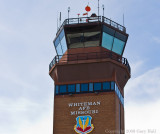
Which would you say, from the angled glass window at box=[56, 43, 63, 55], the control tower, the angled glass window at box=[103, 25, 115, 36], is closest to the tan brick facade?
the control tower

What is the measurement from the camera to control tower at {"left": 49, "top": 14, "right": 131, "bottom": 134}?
59219 millimetres

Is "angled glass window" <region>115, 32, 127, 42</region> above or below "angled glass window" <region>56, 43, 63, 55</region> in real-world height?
above

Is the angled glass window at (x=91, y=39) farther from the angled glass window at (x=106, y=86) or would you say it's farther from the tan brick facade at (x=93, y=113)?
the tan brick facade at (x=93, y=113)

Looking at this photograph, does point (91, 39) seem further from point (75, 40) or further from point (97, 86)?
point (97, 86)

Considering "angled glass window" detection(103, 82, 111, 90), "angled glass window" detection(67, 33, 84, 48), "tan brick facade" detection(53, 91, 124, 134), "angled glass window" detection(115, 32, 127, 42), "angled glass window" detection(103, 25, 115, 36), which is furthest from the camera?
"angled glass window" detection(115, 32, 127, 42)

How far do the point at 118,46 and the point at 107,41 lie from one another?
2.25 metres

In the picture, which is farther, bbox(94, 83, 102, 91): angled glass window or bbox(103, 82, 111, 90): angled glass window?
bbox(94, 83, 102, 91): angled glass window

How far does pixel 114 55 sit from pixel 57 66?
27.3 feet

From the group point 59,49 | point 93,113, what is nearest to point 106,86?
point 93,113

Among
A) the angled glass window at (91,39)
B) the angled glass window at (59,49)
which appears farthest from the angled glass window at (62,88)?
the angled glass window at (91,39)

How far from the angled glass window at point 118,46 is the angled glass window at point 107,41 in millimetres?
797

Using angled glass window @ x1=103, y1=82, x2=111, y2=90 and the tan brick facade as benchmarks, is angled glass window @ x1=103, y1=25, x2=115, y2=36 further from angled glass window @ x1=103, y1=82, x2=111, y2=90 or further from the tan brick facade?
the tan brick facade

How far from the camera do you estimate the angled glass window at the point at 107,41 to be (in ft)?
205

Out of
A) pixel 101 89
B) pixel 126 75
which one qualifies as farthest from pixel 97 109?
pixel 126 75
